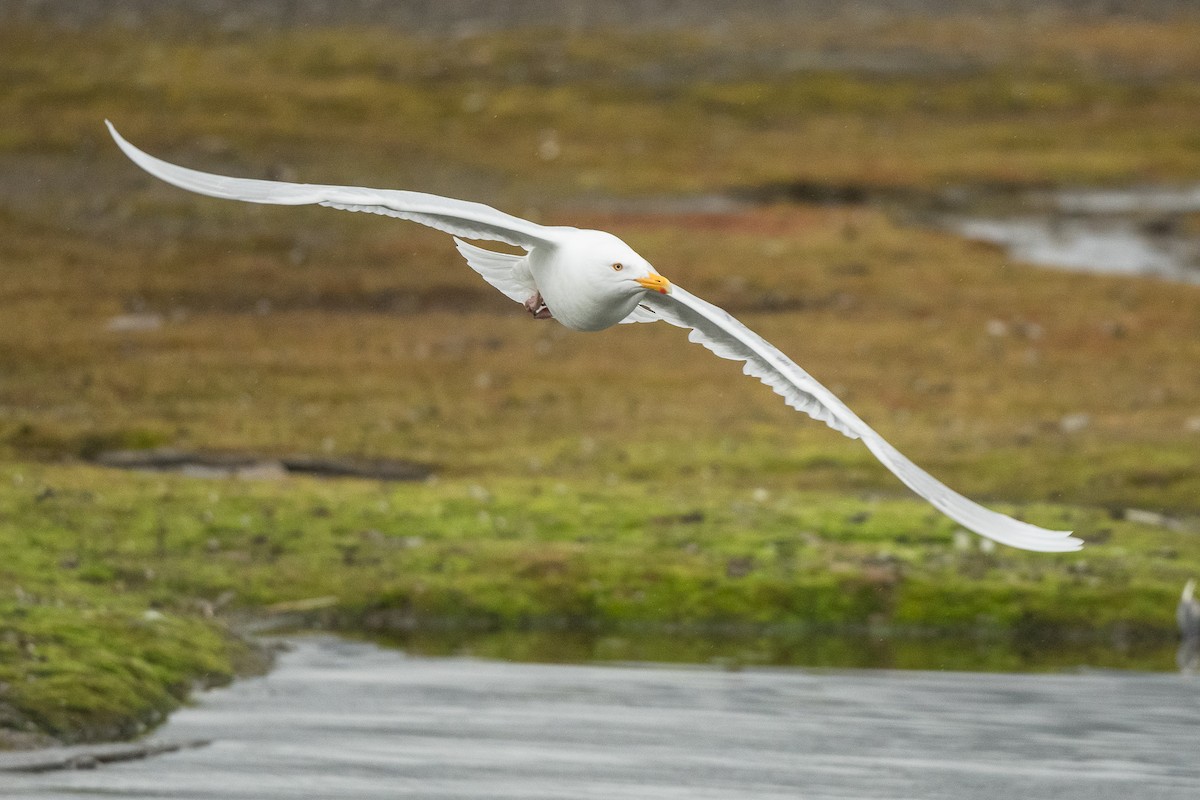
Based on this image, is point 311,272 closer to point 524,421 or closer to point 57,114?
point 524,421

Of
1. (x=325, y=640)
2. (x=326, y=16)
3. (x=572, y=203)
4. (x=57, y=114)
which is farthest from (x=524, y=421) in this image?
(x=326, y=16)

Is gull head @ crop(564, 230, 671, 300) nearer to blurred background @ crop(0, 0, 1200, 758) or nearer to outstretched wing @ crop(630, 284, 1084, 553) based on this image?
outstretched wing @ crop(630, 284, 1084, 553)

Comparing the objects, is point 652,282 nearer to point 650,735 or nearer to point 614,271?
point 614,271

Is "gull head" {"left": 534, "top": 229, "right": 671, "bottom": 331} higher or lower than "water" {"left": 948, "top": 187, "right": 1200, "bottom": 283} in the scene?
lower

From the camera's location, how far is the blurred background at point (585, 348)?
81.3 ft

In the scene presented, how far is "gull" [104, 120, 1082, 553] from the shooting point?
1245 centimetres

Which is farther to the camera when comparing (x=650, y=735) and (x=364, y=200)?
(x=650, y=735)

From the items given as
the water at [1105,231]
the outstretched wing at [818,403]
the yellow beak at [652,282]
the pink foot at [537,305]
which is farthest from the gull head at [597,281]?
the water at [1105,231]

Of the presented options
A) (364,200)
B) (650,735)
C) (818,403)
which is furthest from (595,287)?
(650,735)

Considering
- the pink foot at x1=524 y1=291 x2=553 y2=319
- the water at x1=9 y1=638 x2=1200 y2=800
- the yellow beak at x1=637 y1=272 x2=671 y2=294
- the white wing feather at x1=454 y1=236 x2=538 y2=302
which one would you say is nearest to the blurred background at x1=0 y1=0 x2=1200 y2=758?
the water at x1=9 y1=638 x2=1200 y2=800

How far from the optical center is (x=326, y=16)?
86.4m

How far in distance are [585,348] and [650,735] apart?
22.2 meters

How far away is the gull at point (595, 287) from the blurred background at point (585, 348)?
5939 mm

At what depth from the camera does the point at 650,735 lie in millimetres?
19094
